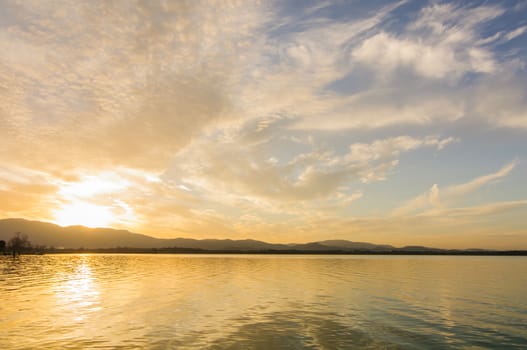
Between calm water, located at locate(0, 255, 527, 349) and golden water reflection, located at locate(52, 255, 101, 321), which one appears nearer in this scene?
calm water, located at locate(0, 255, 527, 349)

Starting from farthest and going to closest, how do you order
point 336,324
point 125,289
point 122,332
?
point 125,289 < point 336,324 < point 122,332

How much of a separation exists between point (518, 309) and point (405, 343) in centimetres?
2467

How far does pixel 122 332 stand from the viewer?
95.1 ft

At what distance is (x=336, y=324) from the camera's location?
3203 cm

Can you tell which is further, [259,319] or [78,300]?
[78,300]

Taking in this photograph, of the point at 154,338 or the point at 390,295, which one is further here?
the point at 390,295

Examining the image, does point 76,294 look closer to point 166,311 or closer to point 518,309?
point 166,311

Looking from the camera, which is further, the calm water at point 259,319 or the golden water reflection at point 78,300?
the golden water reflection at point 78,300

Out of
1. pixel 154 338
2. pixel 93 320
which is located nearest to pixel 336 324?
pixel 154 338

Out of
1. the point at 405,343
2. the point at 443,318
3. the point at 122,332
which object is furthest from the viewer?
the point at 443,318

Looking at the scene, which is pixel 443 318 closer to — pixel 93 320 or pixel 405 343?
pixel 405 343

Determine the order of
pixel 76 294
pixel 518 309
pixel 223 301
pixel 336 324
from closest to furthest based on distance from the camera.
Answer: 1. pixel 336 324
2. pixel 518 309
3. pixel 223 301
4. pixel 76 294

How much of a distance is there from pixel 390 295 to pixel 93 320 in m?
39.5

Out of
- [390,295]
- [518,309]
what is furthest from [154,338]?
[518,309]
